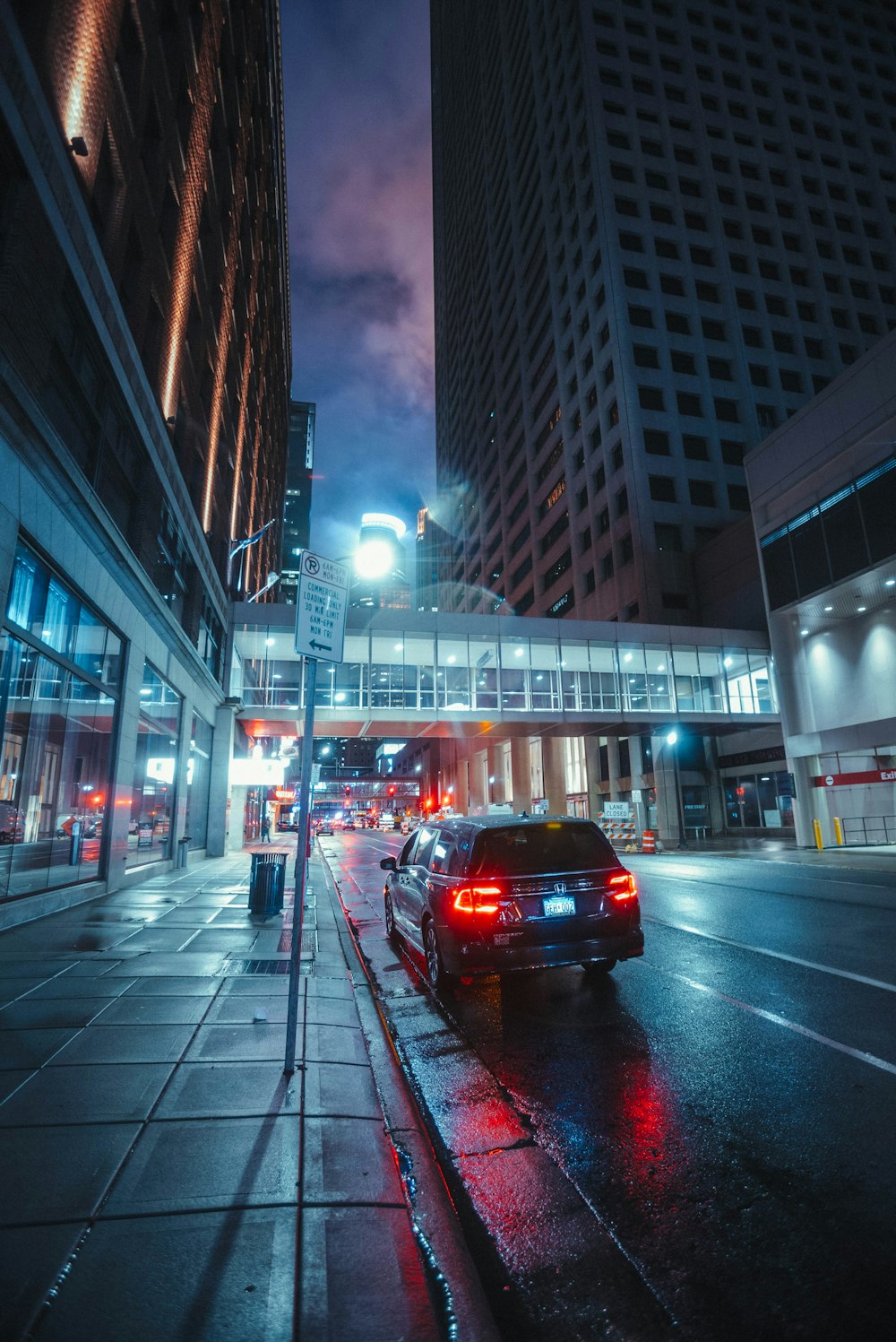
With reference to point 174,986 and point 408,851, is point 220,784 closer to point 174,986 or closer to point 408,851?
point 408,851

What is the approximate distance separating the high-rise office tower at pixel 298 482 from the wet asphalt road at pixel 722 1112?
13545 centimetres

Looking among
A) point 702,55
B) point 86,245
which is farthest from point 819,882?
point 702,55

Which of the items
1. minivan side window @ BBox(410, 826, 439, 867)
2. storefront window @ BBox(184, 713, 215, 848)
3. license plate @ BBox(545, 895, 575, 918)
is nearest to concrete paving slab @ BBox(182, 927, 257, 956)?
minivan side window @ BBox(410, 826, 439, 867)

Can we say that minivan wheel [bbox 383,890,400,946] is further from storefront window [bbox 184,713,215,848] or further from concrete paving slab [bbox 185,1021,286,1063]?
storefront window [bbox 184,713,215,848]

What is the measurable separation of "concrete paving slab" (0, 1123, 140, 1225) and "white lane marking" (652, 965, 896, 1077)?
4.63m

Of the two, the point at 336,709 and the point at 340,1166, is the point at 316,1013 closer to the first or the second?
the point at 340,1166

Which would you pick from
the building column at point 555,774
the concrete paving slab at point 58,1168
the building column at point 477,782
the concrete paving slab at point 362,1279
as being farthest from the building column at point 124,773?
the building column at point 477,782

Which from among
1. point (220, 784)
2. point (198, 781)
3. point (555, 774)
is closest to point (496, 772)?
point (555, 774)

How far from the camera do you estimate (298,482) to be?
15250 centimetres

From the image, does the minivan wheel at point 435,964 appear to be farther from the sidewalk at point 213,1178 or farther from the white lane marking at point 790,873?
the white lane marking at point 790,873

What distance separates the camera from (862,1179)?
3.22 m

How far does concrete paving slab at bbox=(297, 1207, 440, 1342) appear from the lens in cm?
229

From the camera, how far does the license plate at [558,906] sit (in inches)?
250

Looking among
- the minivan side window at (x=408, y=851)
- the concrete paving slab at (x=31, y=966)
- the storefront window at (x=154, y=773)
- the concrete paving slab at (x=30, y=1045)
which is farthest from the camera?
the storefront window at (x=154, y=773)
